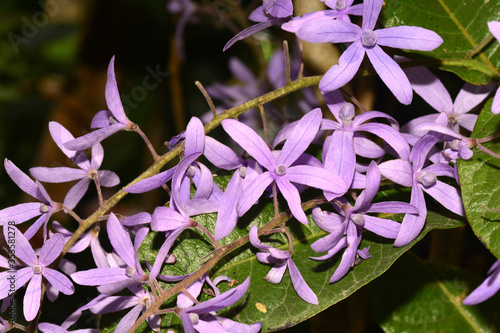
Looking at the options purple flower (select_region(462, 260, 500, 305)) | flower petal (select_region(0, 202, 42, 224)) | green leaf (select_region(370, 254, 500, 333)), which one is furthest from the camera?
green leaf (select_region(370, 254, 500, 333))

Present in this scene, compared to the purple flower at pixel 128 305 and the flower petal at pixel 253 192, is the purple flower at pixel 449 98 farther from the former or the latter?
the purple flower at pixel 128 305

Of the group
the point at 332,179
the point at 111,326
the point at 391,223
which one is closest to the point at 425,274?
the point at 391,223

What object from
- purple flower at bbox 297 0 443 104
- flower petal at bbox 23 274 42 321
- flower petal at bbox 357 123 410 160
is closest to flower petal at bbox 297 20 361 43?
purple flower at bbox 297 0 443 104

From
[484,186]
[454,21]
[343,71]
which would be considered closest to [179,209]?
[343,71]

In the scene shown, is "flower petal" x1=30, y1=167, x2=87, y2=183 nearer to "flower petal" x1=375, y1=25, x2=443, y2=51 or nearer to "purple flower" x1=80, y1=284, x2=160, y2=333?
"purple flower" x1=80, y1=284, x2=160, y2=333

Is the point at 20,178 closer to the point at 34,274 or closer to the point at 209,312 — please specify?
the point at 34,274

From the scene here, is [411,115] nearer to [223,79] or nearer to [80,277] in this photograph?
[223,79]
